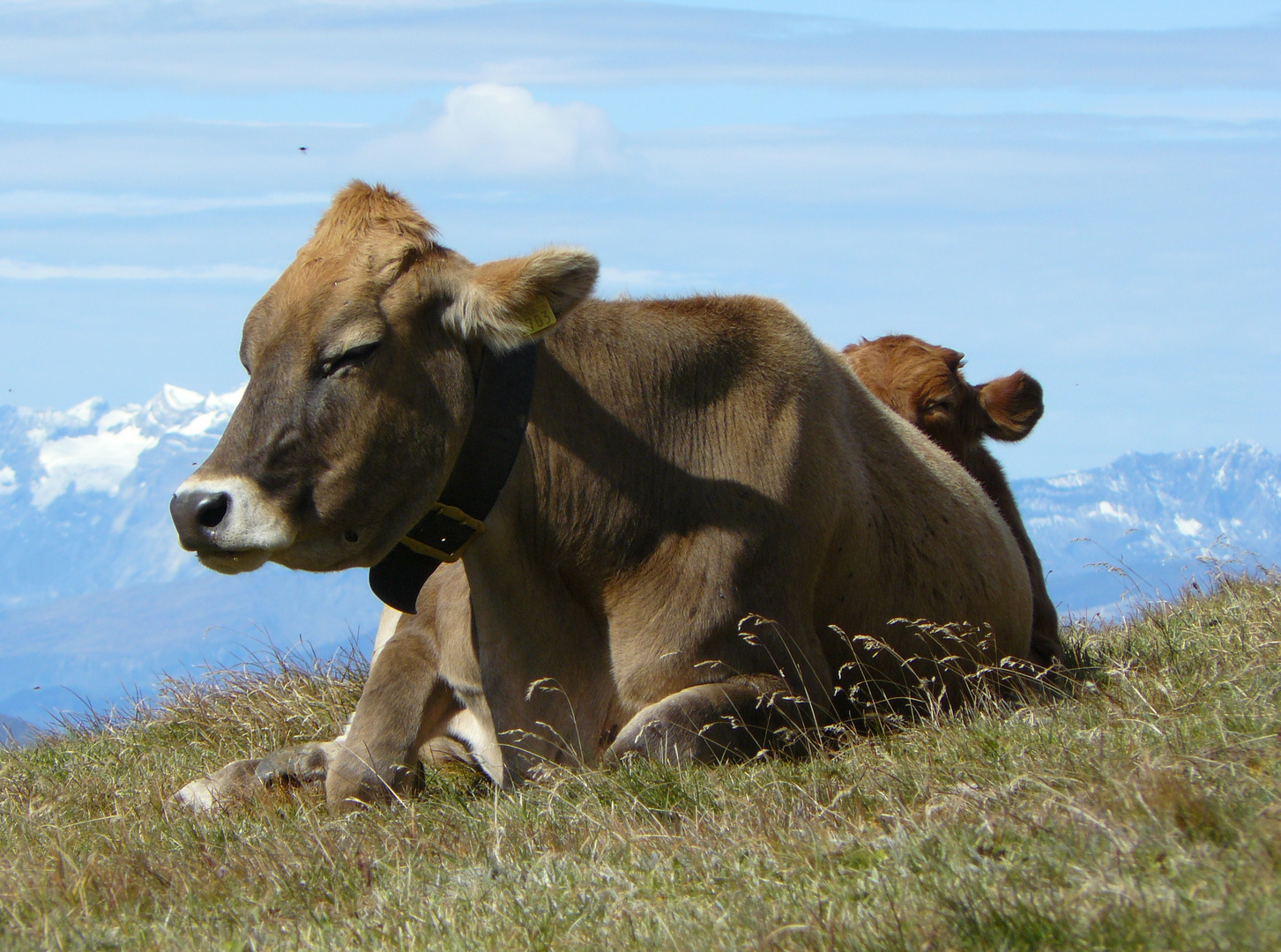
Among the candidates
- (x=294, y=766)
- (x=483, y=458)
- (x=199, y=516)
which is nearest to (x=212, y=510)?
(x=199, y=516)

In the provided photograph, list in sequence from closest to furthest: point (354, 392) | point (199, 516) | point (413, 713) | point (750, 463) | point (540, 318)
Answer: point (199, 516) → point (354, 392) → point (540, 318) → point (750, 463) → point (413, 713)

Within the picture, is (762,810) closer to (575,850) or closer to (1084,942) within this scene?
(575,850)

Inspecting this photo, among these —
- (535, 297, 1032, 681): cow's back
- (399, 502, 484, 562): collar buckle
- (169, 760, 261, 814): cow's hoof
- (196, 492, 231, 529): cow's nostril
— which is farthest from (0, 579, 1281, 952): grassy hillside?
(196, 492, 231, 529): cow's nostril

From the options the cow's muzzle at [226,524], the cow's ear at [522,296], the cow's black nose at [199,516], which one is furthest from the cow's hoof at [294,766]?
the cow's ear at [522,296]

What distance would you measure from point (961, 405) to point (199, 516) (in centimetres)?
505

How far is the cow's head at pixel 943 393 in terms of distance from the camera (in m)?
8.12

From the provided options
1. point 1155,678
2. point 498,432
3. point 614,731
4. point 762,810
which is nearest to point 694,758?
point 614,731

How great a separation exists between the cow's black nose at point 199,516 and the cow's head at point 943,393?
163 inches

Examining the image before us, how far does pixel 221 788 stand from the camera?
5.65 m

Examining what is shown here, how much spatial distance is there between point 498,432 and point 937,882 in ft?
8.83

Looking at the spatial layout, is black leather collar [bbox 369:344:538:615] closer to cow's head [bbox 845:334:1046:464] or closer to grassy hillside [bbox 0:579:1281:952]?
grassy hillside [bbox 0:579:1281:952]

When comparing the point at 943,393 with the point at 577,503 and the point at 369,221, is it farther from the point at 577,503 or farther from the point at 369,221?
the point at 369,221

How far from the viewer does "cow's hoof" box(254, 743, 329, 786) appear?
5.72m

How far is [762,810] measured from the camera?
413 cm
